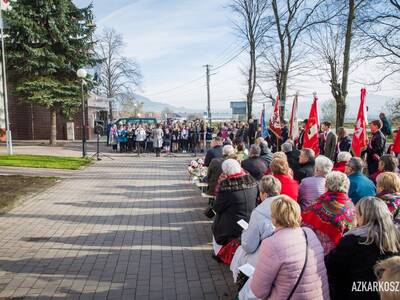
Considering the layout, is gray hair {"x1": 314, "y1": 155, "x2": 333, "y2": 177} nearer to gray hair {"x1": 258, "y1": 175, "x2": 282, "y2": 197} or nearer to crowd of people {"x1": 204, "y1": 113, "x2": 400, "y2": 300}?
crowd of people {"x1": 204, "y1": 113, "x2": 400, "y2": 300}

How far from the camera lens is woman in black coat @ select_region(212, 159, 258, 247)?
573 centimetres

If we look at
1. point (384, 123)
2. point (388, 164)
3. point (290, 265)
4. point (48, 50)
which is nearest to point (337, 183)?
point (290, 265)

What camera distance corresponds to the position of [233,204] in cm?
572

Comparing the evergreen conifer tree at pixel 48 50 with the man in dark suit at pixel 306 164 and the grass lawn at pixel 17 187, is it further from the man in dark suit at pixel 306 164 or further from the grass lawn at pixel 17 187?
the man in dark suit at pixel 306 164

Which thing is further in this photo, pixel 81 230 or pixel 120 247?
pixel 81 230

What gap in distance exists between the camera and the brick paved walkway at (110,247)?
18.1 ft

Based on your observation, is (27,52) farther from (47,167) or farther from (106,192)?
(106,192)

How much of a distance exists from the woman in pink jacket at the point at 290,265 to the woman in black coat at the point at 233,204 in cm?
221

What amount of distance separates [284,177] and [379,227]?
9.55 ft

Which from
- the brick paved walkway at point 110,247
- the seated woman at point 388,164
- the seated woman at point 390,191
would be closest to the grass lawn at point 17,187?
the brick paved walkway at point 110,247

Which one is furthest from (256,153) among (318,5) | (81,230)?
(318,5)

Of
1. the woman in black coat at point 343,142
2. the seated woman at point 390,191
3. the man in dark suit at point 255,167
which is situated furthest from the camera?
the woman in black coat at point 343,142

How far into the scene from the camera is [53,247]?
7.27 metres

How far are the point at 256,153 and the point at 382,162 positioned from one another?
2563mm
